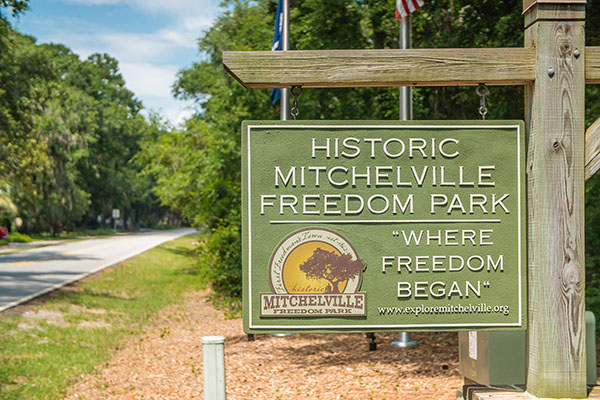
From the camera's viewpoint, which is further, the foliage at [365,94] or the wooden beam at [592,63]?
the foliage at [365,94]

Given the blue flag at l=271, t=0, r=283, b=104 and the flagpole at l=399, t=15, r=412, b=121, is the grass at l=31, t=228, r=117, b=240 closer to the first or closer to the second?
the blue flag at l=271, t=0, r=283, b=104

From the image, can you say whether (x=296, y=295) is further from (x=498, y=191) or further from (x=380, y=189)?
(x=498, y=191)

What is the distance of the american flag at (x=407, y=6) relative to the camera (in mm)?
8297

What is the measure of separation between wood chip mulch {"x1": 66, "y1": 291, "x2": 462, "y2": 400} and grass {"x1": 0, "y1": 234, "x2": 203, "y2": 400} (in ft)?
1.47

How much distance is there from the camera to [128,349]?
10453 millimetres

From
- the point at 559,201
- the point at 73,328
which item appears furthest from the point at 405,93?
the point at 73,328

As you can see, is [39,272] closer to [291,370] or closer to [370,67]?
[291,370]

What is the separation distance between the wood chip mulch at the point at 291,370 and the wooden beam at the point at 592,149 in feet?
11.3

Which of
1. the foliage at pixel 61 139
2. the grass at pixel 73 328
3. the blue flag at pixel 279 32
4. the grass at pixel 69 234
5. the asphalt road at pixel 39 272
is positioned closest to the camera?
the grass at pixel 73 328

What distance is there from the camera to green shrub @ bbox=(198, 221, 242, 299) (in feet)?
44.4

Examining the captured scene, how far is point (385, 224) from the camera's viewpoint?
137 inches

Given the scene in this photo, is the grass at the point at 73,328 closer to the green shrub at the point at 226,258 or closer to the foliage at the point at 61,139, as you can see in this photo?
the green shrub at the point at 226,258

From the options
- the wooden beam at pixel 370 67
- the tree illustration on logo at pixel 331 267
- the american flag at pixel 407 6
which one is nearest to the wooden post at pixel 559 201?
the wooden beam at pixel 370 67

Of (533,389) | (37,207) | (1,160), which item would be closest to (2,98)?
(1,160)
